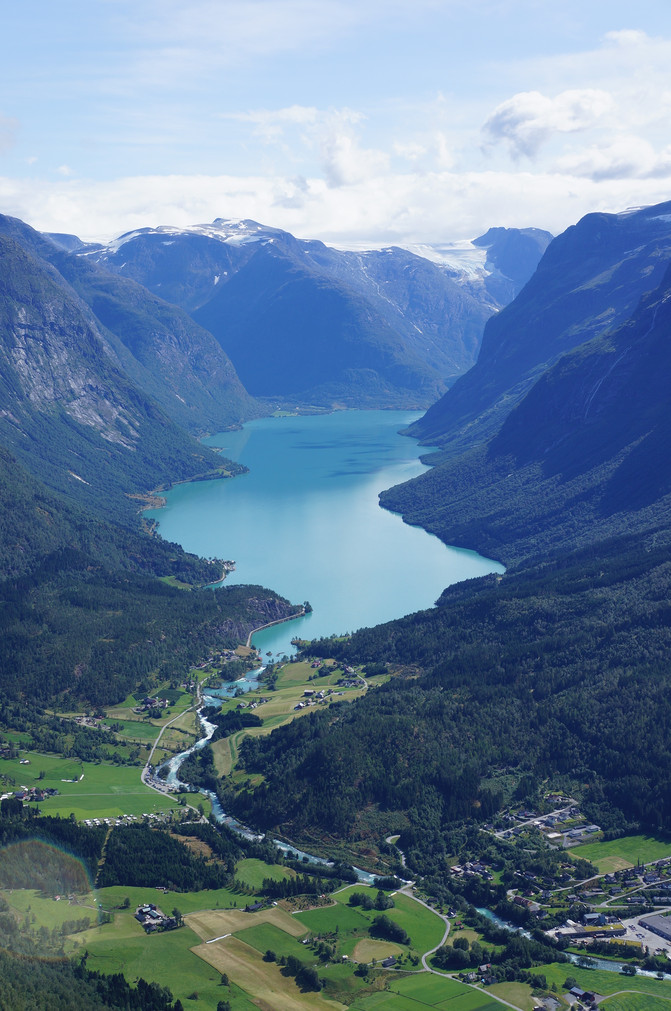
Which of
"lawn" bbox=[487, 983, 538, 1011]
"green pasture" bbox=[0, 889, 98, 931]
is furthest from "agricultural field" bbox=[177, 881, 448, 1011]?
"green pasture" bbox=[0, 889, 98, 931]

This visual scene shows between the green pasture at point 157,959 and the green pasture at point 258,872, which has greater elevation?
the green pasture at point 258,872

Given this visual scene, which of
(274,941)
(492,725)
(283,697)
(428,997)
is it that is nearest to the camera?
(428,997)

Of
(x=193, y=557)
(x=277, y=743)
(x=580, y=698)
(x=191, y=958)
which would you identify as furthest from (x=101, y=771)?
(x=193, y=557)

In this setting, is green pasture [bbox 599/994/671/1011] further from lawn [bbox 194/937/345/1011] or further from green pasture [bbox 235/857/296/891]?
green pasture [bbox 235/857/296/891]

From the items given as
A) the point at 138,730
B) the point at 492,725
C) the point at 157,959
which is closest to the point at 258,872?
the point at 157,959

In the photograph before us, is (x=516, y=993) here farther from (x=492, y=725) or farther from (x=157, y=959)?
(x=492, y=725)

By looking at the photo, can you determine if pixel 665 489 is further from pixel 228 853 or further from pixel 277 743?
pixel 228 853

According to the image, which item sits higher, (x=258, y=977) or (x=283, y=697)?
(x=283, y=697)

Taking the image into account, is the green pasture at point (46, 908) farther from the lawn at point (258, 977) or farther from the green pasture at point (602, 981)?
the green pasture at point (602, 981)

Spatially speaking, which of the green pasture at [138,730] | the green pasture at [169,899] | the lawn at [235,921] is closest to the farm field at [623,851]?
the lawn at [235,921]
